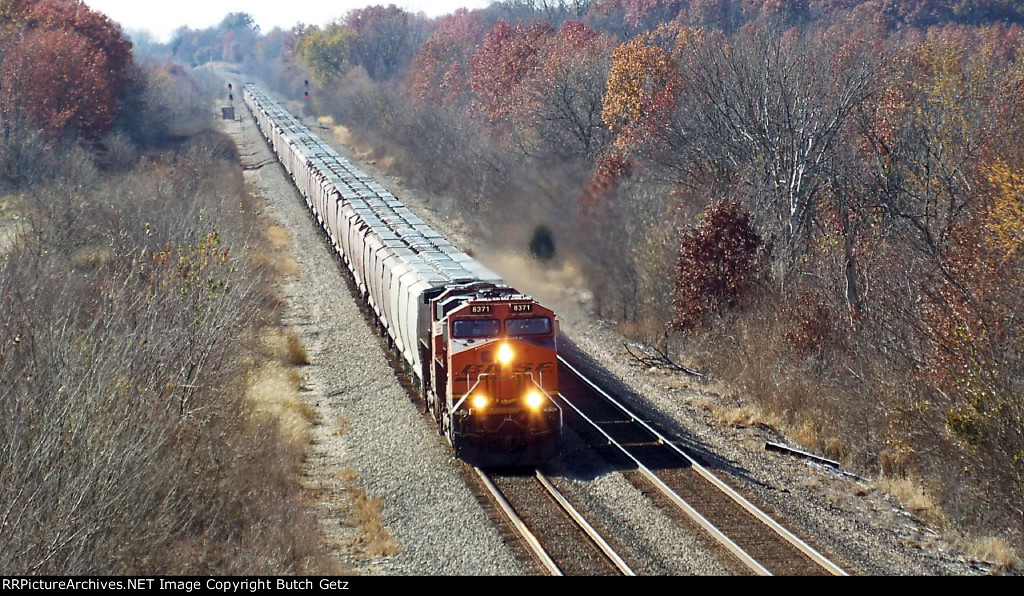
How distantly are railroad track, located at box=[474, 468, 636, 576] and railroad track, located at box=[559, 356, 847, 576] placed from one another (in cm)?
168

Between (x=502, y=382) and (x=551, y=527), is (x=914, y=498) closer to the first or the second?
(x=551, y=527)

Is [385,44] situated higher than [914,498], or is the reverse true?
[385,44]

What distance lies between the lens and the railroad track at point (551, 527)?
12.8 m

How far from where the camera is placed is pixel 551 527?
14.2 metres

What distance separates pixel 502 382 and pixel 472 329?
113 cm

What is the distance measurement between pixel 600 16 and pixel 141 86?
44.2 metres

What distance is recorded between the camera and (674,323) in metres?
25.9

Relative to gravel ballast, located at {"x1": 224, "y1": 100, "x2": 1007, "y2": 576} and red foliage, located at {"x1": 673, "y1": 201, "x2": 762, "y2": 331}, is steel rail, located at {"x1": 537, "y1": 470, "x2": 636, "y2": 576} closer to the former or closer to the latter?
gravel ballast, located at {"x1": 224, "y1": 100, "x2": 1007, "y2": 576}

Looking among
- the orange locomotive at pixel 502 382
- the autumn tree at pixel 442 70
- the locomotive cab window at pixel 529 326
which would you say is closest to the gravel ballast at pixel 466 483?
the orange locomotive at pixel 502 382

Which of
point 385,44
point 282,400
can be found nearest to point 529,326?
point 282,400

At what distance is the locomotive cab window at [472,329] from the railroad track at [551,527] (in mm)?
2469

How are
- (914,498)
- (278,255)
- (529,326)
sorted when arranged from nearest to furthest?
(914,498)
(529,326)
(278,255)

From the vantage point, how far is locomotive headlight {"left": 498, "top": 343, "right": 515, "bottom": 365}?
656 inches

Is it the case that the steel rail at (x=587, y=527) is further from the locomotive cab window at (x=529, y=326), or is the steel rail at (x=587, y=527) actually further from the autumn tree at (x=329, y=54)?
the autumn tree at (x=329, y=54)
